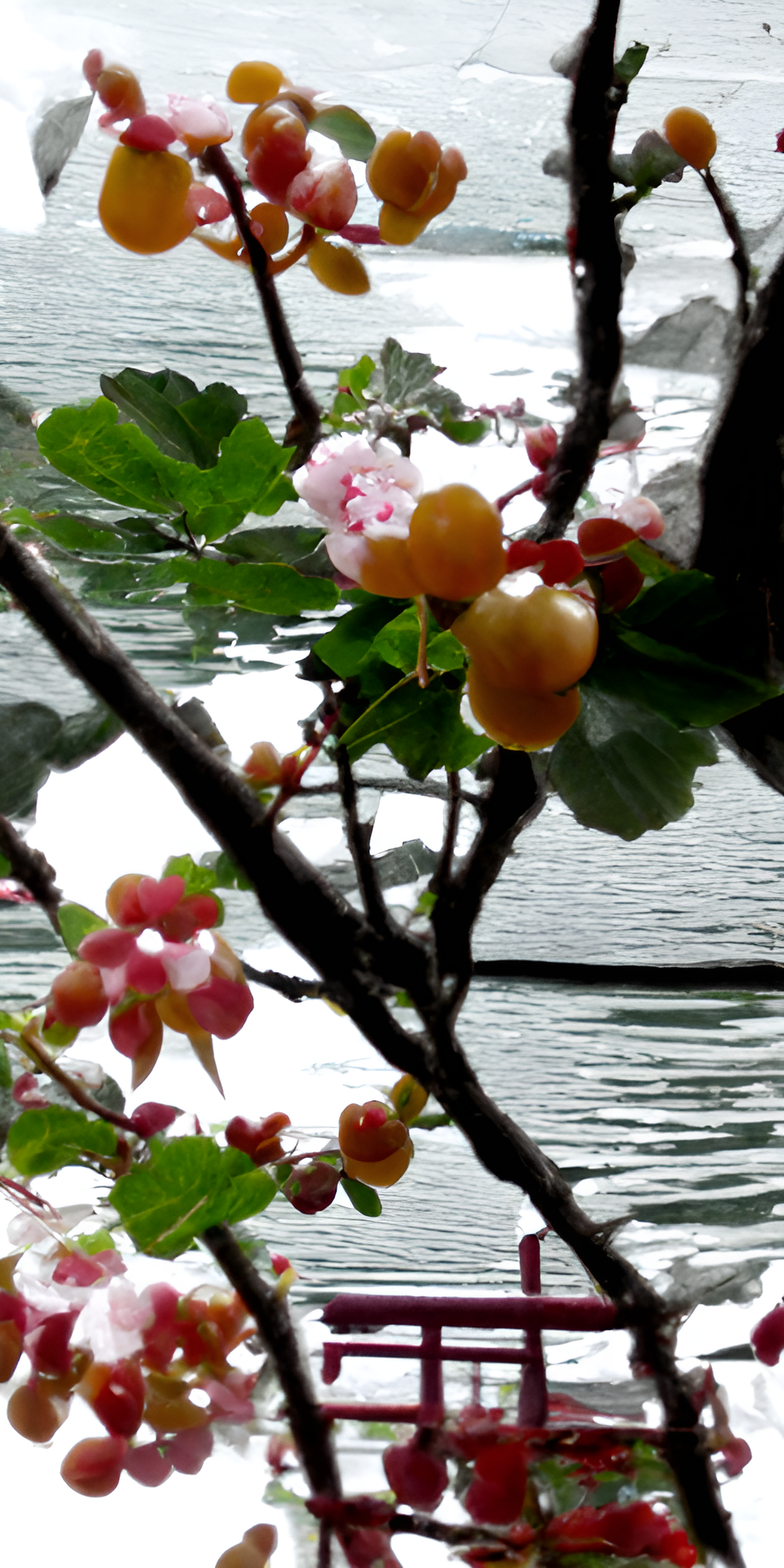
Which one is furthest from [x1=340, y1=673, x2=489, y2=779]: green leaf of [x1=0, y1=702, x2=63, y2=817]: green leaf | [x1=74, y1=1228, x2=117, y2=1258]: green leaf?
[x1=74, y1=1228, x2=117, y2=1258]: green leaf

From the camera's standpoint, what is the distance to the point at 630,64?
24 centimetres

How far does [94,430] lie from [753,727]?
0.73 feet

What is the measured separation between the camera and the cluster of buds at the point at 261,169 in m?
0.22

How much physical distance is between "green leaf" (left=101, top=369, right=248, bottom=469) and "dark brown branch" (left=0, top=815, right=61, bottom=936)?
0.13m

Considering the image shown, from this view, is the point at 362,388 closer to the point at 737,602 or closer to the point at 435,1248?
the point at 737,602

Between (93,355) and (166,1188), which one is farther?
(93,355)

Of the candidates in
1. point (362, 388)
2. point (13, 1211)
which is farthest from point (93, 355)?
point (13, 1211)

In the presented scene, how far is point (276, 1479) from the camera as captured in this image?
14.7 inches

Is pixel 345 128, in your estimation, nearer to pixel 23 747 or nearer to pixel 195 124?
pixel 195 124

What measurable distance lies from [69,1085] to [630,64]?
0.32 meters

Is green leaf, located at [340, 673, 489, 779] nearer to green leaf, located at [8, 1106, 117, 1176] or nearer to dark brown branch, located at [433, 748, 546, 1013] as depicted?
dark brown branch, located at [433, 748, 546, 1013]

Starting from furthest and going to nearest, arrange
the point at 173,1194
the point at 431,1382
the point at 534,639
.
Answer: the point at 431,1382
the point at 173,1194
the point at 534,639

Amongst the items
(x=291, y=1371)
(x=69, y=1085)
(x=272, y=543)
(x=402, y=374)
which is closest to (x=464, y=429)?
(x=402, y=374)

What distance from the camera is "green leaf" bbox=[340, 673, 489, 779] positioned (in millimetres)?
241
